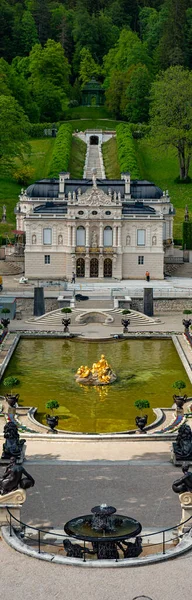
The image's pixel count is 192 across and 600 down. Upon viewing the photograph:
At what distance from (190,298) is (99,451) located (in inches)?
1697

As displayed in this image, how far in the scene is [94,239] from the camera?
87.4 metres

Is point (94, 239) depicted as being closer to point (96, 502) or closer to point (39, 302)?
point (39, 302)

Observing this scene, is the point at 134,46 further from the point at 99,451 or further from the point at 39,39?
the point at 99,451

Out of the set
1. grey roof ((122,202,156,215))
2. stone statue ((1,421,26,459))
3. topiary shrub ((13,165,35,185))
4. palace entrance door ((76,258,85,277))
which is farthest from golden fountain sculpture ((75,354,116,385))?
topiary shrub ((13,165,35,185))

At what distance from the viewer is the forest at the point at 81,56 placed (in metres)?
150

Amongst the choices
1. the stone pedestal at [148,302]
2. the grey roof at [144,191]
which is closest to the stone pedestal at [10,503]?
the stone pedestal at [148,302]

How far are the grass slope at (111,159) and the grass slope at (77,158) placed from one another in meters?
3.34

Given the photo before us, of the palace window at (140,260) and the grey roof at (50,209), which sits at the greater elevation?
the grey roof at (50,209)

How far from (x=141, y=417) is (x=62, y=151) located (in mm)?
92202

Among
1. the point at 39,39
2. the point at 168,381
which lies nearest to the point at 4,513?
the point at 168,381

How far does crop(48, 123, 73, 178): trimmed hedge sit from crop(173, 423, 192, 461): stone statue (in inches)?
3361

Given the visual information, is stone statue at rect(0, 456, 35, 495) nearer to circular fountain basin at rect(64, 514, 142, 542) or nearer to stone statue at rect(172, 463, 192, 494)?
circular fountain basin at rect(64, 514, 142, 542)

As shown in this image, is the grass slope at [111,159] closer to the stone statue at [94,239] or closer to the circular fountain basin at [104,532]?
the stone statue at [94,239]

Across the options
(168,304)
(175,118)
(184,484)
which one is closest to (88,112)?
(175,118)
